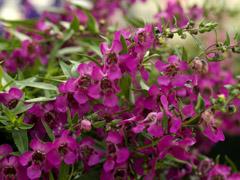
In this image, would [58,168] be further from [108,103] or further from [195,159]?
[195,159]

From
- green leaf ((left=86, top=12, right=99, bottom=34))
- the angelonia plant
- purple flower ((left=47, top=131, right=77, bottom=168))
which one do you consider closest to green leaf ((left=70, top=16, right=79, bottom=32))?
green leaf ((left=86, top=12, right=99, bottom=34))

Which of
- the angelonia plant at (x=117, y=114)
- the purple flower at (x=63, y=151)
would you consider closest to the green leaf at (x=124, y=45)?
the angelonia plant at (x=117, y=114)

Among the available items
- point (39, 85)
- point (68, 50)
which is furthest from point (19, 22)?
point (39, 85)

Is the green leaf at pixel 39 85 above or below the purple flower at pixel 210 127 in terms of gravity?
above

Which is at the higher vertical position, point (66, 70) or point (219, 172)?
point (66, 70)

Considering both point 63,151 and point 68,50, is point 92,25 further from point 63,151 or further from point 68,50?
point 63,151

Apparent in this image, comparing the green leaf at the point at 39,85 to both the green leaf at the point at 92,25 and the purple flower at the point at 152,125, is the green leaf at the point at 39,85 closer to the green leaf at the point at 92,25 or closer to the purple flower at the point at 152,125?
the purple flower at the point at 152,125
